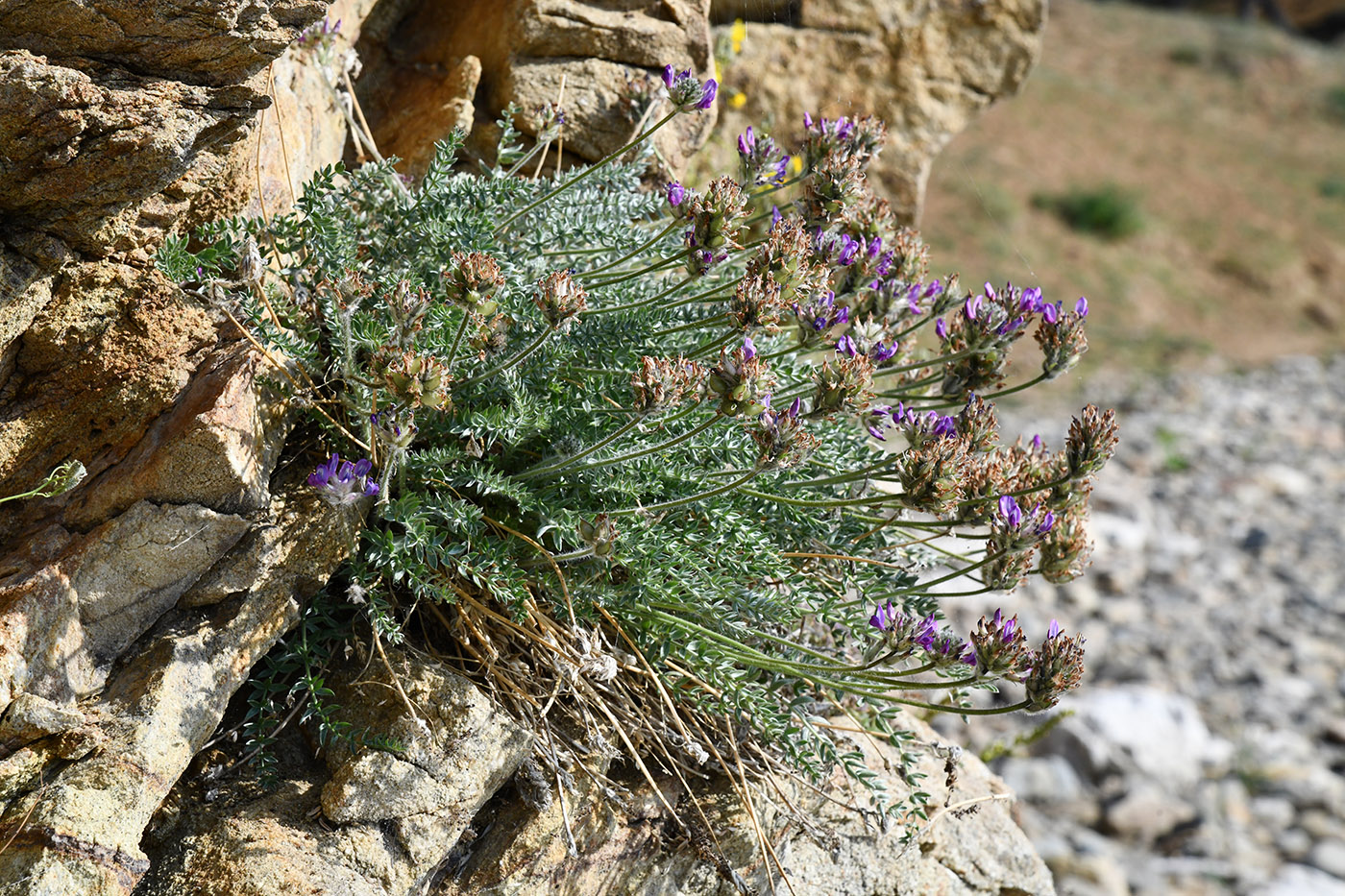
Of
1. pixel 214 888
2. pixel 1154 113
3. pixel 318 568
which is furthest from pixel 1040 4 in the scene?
pixel 1154 113

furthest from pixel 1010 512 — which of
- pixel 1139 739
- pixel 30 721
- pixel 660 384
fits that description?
pixel 1139 739

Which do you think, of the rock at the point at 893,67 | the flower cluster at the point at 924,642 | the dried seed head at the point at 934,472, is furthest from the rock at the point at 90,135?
the rock at the point at 893,67

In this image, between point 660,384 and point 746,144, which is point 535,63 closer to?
point 746,144

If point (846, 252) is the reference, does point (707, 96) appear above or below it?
above

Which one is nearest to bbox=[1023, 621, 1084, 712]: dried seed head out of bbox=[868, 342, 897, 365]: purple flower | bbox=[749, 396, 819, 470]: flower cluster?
bbox=[749, 396, 819, 470]: flower cluster

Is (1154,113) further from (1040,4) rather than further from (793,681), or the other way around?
(793,681)

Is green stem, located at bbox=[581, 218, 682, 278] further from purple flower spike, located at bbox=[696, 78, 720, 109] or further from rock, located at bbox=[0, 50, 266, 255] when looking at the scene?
rock, located at bbox=[0, 50, 266, 255]
